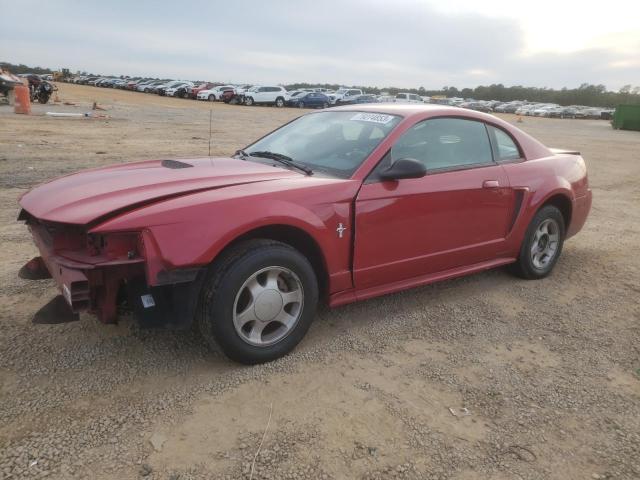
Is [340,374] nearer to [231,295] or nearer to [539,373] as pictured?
[231,295]

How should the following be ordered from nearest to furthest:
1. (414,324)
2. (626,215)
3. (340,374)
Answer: (340,374), (414,324), (626,215)

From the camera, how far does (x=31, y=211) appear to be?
2818mm

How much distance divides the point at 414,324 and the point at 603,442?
1.39 m

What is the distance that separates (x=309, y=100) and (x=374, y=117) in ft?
123

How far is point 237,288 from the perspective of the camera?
2.70 m

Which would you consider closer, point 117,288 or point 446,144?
point 117,288

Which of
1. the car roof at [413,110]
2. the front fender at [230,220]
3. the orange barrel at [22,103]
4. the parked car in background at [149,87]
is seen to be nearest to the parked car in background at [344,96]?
Result: the parked car in background at [149,87]

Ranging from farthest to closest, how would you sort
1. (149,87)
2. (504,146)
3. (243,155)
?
(149,87) < (504,146) < (243,155)

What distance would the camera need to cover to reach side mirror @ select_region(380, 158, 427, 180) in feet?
10.5

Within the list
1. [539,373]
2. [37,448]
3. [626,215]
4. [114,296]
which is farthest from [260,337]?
[626,215]

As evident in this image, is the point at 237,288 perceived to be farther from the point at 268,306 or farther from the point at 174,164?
the point at 174,164

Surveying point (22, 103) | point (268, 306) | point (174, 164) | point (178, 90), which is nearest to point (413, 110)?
point (174, 164)

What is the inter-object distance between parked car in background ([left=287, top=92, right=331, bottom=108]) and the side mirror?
38.2 meters

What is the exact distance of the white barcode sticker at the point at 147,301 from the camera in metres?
2.56
